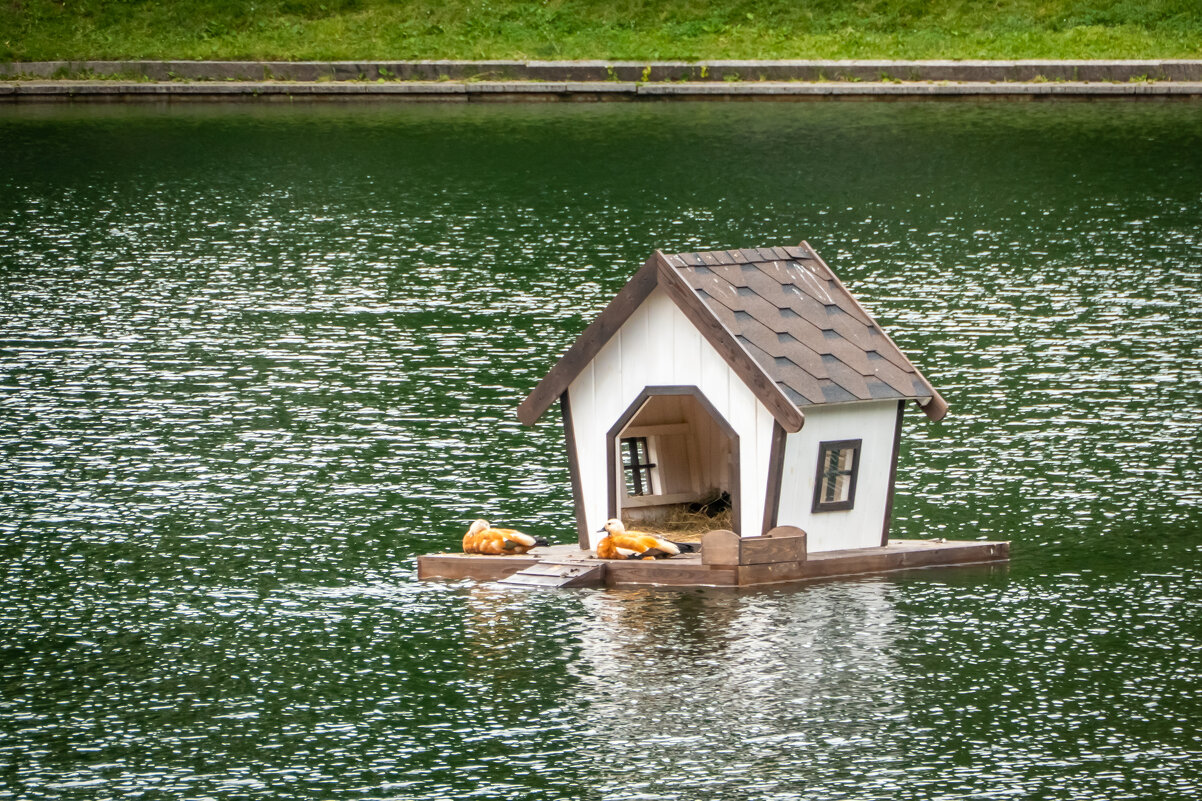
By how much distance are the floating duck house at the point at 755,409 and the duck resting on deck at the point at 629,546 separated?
152 millimetres

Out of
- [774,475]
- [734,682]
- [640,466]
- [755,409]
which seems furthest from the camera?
[640,466]

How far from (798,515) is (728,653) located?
7.46 ft

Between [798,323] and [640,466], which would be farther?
[640,466]

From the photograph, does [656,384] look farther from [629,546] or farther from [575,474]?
[629,546]

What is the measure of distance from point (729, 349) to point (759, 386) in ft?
1.37

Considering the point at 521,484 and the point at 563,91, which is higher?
the point at 563,91

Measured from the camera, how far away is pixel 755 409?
18219mm

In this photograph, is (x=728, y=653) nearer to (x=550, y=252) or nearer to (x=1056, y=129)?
(x=550, y=252)

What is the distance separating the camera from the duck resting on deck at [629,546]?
18672 millimetres

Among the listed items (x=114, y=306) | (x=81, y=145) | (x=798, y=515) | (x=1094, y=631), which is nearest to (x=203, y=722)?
(x=798, y=515)

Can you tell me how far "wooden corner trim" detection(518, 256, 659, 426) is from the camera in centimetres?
1845

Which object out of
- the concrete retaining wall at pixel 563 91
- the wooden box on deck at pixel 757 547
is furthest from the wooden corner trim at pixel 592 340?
the concrete retaining wall at pixel 563 91

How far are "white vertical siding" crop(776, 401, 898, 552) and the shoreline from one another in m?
35.4

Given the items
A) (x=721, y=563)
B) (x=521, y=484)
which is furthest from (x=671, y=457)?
(x=721, y=563)
